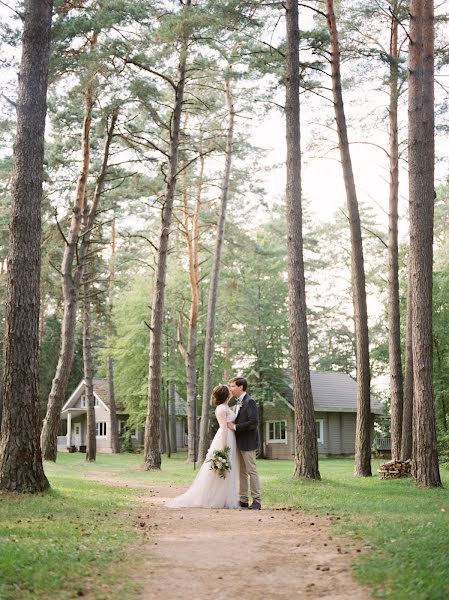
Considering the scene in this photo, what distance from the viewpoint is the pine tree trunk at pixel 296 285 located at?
13.5m

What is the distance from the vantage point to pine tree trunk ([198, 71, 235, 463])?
24.3 meters

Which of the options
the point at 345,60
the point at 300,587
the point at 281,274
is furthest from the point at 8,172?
the point at 300,587

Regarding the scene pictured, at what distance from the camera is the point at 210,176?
2873cm

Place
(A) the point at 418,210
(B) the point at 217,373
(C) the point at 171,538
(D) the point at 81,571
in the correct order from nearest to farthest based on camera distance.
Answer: (D) the point at 81,571 → (C) the point at 171,538 → (A) the point at 418,210 → (B) the point at 217,373

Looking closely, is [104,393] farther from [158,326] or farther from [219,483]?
[219,483]

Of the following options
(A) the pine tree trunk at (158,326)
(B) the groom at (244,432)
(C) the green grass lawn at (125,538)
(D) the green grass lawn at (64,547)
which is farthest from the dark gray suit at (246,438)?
(A) the pine tree trunk at (158,326)

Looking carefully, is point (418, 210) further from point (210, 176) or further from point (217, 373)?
point (217, 373)

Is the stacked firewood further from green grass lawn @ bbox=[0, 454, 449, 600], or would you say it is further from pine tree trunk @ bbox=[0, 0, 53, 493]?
pine tree trunk @ bbox=[0, 0, 53, 493]

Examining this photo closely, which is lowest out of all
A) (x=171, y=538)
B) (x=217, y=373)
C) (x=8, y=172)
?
(x=171, y=538)

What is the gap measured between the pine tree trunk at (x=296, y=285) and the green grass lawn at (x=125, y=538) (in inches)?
45.1

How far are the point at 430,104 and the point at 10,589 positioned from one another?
11286 mm

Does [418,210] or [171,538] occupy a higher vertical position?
[418,210]

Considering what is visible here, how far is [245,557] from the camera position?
6328 millimetres

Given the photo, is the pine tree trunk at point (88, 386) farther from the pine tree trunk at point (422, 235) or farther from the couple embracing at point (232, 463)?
the couple embracing at point (232, 463)
